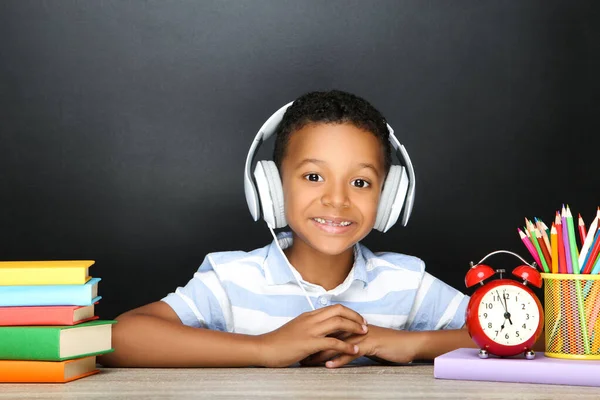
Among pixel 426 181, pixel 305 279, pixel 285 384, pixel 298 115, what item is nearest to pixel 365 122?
pixel 298 115

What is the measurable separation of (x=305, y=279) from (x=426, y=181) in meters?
0.82

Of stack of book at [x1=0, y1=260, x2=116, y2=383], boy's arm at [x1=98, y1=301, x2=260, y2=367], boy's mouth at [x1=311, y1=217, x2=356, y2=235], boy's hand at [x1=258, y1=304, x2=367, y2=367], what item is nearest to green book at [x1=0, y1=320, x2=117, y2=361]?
stack of book at [x1=0, y1=260, x2=116, y2=383]

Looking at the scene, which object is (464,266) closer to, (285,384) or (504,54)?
(504,54)

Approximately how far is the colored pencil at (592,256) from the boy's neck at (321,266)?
55cm

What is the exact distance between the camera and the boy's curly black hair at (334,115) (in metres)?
1.72

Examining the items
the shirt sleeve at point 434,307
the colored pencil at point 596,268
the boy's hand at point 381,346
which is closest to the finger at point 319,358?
the boy's hand at point 381,346

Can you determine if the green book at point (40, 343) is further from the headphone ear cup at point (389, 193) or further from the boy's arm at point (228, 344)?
the headphone ear cup at point (389, 193)

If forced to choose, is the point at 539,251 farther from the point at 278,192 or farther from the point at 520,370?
the point at 278,192

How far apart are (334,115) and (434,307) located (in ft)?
1.39

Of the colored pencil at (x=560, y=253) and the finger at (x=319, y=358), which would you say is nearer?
the colored pencil at (x=560, y=253)

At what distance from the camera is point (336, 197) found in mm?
1642

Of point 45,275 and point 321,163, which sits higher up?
point 321,163

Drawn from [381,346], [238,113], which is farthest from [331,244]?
[238,113]

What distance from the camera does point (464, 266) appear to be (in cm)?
251
